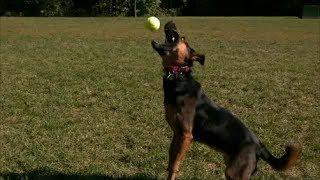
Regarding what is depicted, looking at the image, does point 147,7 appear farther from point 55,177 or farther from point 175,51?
point 175,51

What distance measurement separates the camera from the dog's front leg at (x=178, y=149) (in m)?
4.21

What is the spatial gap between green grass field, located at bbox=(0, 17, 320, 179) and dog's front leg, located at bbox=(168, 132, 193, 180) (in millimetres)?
727

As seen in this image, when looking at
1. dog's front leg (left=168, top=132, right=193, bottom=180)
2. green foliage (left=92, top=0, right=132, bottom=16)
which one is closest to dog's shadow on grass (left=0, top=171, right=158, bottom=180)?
dog's front leg (left=168, top=132, right=193, bottom=180)

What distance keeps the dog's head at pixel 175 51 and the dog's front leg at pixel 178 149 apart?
683mm

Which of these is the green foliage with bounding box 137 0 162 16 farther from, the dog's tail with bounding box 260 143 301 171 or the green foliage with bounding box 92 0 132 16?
the dog's tail with bounding box 260 143 301 171

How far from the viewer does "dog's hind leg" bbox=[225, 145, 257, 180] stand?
13.2 feet

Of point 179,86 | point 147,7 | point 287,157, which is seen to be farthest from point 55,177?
point 147,7

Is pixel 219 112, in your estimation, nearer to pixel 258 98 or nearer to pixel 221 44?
pixel 258 98

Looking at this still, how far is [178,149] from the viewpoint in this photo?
423cm

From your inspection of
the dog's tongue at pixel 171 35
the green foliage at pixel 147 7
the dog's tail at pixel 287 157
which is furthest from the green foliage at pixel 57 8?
the dog's tail at pixel 287 157

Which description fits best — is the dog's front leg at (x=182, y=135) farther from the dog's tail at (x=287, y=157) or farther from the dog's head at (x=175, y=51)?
the dog's tail at (x=287, y=157)

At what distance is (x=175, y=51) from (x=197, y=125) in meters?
0.71

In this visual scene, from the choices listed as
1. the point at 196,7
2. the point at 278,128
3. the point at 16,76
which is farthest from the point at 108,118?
the point at 196,7

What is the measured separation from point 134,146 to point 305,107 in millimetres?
3175
